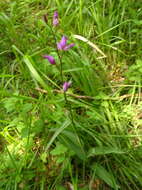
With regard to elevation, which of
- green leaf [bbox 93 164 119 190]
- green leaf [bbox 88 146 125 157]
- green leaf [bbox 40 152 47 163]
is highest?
green leaf [bbox 40 152 47 163]

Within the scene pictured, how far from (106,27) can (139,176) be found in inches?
49.4

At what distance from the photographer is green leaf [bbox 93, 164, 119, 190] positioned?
4.78 ft

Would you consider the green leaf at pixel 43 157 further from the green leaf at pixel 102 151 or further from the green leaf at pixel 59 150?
the green leaf at pixel 102 151

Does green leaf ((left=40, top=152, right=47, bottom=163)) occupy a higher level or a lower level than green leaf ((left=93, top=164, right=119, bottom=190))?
higher

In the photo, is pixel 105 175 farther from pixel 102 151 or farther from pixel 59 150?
pixel 59 150

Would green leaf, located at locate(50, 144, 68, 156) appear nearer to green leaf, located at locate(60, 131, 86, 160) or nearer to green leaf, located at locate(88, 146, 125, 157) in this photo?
green leaf, located at locate(60, 131, 86, 160)

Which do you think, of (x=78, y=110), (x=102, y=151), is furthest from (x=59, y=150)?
(x=78, y=110)

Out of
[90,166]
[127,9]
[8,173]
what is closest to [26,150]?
[8,173]

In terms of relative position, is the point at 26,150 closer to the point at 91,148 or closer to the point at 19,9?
the point at 91,148

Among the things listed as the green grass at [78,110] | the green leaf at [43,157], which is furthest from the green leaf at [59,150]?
the green leaf at [43,157]

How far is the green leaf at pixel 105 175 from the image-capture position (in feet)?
4.78

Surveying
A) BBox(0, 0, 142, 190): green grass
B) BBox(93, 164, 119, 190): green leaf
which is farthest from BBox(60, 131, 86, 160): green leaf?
BBox(93, 164, 119, 190): green leaf

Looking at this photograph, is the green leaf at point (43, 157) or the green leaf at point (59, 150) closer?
the green leaf at point (59, 150)

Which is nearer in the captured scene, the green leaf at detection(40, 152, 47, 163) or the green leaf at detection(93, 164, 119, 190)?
the green leaf at detection(93, 164, 119, 190)
